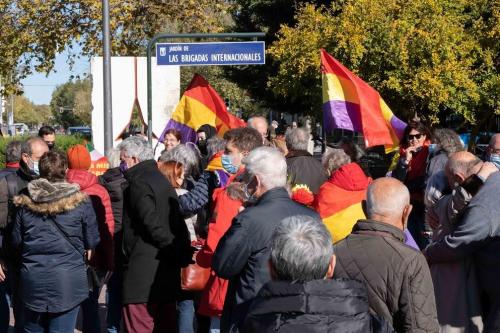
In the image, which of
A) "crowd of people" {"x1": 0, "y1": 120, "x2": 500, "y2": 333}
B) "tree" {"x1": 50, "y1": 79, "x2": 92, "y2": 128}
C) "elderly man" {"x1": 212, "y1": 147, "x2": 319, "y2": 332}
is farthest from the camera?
"tree" {"x1": 50, "y1": 79, "x2": 92, "y2": 128}

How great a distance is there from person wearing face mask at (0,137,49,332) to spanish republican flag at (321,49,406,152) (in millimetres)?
2846

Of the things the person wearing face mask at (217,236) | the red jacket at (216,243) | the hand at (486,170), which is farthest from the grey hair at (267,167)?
the hand at (486,170)

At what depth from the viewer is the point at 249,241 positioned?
4.36m

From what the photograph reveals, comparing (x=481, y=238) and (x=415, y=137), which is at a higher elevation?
(x=415, y=137)

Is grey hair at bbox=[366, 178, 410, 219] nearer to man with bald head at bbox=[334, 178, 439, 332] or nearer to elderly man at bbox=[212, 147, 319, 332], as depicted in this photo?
man with bald head at bbox=[334, 178, 439, 332]

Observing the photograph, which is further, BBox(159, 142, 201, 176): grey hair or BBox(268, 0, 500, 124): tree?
BBox(268, 0, 500, 124): tree

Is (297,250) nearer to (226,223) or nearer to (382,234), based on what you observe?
(382,234)

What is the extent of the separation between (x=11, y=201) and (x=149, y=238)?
1.40 metres

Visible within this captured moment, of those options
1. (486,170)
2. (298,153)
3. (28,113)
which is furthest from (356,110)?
(28,113)

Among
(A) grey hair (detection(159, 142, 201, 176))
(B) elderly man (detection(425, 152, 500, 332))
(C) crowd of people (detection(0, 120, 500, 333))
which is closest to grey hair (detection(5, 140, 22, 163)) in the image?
(C) crowd of people (detection(0, 120, 500, 333))

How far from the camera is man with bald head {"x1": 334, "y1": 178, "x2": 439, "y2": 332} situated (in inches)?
155

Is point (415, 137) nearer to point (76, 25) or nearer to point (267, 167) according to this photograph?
point (267, 167)

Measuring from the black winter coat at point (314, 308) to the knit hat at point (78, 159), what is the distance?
4111mm

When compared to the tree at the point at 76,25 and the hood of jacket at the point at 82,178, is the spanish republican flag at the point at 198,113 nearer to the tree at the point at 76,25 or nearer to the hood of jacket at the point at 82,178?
the hood of jacket at the point at 82,178
